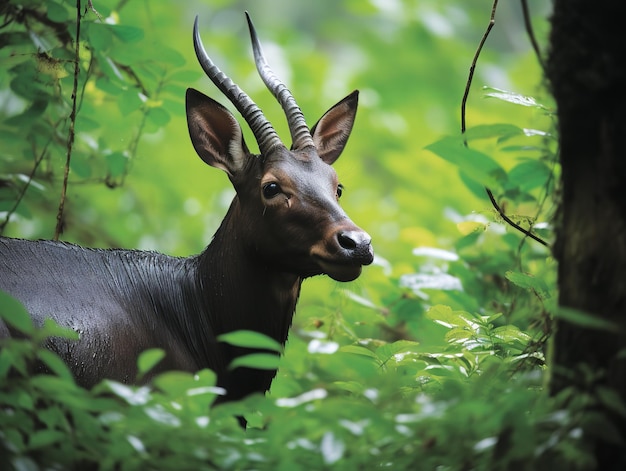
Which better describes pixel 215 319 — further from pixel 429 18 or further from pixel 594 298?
pixel 429 18

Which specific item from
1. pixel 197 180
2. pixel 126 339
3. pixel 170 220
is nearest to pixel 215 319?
pixel 126 339

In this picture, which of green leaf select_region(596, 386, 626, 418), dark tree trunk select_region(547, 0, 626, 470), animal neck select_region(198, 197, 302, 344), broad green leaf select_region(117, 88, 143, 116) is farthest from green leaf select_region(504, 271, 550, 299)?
broad green leaf select_region(117, 88, 143, 116)

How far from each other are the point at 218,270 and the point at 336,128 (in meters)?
1.69

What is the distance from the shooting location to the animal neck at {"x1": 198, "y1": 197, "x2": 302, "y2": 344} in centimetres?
604

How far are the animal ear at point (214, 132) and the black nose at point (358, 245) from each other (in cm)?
130

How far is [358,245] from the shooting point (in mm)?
5355

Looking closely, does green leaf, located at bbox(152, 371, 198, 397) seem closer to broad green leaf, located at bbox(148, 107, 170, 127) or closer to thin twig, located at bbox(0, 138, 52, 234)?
thin twig, located at bbox(0, 138, 52, 234)

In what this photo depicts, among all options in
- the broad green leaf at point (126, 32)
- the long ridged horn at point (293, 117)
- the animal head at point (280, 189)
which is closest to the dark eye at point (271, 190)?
the animal head at point (280, 189)

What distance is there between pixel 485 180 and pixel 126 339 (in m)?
2.47

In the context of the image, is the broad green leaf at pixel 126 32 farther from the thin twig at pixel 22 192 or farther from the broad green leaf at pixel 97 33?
the thin twig at pixel 22 192

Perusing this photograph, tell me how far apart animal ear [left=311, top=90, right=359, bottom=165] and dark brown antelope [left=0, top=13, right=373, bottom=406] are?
374mm

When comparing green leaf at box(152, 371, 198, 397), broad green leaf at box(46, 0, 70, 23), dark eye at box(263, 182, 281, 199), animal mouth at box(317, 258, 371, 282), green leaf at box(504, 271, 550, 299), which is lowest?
green leaf at box(152, 371, 198, 397)

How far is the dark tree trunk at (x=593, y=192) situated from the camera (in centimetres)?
339

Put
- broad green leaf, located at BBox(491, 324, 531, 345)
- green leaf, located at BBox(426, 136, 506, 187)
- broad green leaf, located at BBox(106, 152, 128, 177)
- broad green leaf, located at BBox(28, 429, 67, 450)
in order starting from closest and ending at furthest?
broad green leaf, located at BBox(28, 429, 67, 450) → green leaf, located at BBox(426, 136, 506, 187) → broad green leaf, located at BBox(491, 324, 531, 345) → broad green leaf, located at BBox(106, 152, 128, 177)
